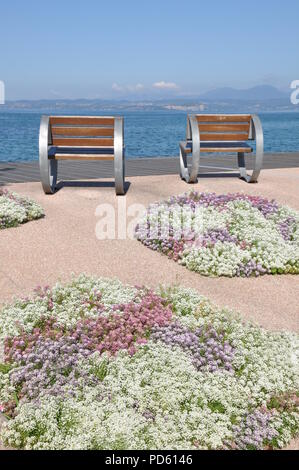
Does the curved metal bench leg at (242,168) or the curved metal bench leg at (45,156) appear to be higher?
the curved metal bench leg at (45,156)

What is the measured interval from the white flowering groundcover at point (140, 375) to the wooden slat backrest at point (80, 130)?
18.2 ft

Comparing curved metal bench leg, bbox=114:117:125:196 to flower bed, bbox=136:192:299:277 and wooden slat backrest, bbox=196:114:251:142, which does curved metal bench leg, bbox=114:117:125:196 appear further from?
wooden slat backrest, bbox=196:114:251:142

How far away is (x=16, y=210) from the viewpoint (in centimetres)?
852

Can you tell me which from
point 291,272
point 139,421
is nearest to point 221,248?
point 291,272

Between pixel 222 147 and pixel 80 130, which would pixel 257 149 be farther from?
pixel 80 130

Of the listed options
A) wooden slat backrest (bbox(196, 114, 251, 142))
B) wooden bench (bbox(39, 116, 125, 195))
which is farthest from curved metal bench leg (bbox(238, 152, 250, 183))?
wooden bench (bbox(39, 116, 125, 195))

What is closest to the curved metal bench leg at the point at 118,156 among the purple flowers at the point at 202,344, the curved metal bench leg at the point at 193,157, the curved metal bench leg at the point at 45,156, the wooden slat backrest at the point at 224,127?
the curved metal bench leg at the point at 45,156

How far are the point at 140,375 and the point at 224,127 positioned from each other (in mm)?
8533

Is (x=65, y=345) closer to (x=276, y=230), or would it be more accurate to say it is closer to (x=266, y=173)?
(x=276, y=230)

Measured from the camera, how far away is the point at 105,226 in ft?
28.0

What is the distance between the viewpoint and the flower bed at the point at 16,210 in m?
8.35

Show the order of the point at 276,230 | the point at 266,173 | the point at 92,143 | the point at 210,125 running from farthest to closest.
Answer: the point at 266,173
the point at 210,125
the point at 92,143
the point at 276,230

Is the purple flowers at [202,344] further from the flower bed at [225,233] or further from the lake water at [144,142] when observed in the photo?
the lake water at [144,142]
